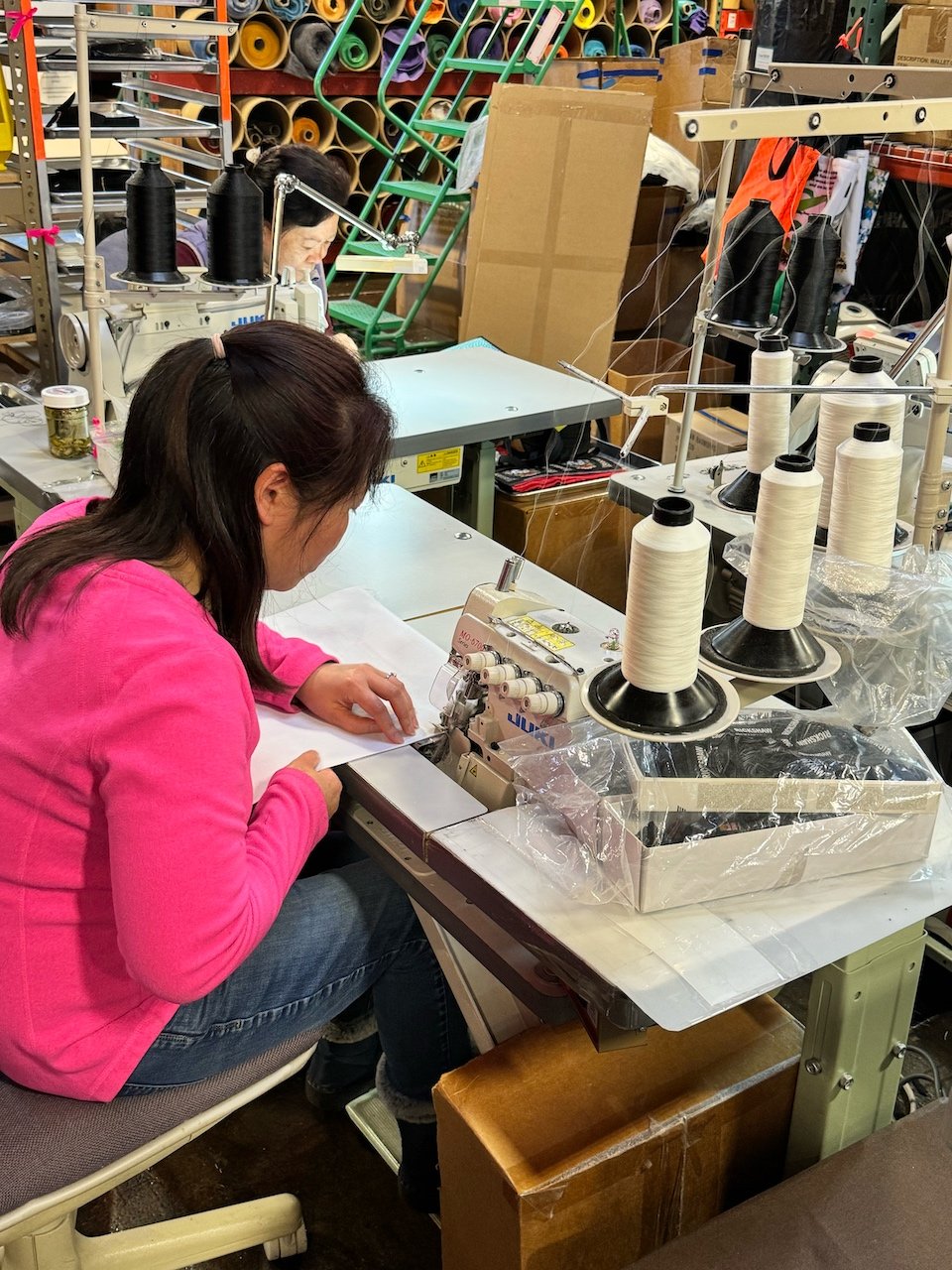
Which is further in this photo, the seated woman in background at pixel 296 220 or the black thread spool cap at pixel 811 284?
the seated woman in background at pixel 296 220

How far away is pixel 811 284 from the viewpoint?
1.83m

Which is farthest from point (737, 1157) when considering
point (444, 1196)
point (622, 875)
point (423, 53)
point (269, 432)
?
point (423, 53)

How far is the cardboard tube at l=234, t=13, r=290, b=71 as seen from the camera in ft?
14.4

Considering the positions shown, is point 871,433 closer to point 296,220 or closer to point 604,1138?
point 604,1138

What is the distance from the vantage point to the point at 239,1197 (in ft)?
5.52

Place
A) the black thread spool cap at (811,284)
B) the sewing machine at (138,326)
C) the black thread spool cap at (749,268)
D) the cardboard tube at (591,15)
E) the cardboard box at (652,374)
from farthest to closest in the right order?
the cardboard tube at (591,15) → the cardboard box at (652,374) → the sewing machine at (138,326) → the black thread spool cap at (811,284) → the black thread spool cap at (749,268)

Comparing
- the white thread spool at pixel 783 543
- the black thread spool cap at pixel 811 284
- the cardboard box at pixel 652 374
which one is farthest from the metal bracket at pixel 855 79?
the cardboard box at pixel 652 374

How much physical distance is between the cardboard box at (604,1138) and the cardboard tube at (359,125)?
4.21 m

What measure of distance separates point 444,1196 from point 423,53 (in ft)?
14.8

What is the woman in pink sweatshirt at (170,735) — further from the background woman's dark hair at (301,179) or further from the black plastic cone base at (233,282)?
the background woman's dark hair at (301,179)

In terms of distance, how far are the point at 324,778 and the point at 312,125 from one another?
13.4 ft

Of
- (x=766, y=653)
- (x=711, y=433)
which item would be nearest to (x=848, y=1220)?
(x=766, y=653)

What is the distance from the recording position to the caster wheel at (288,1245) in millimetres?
1557

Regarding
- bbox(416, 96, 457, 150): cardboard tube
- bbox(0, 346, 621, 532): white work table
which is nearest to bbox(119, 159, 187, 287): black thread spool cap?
bbox(0, 346, 621, 532): white work table
